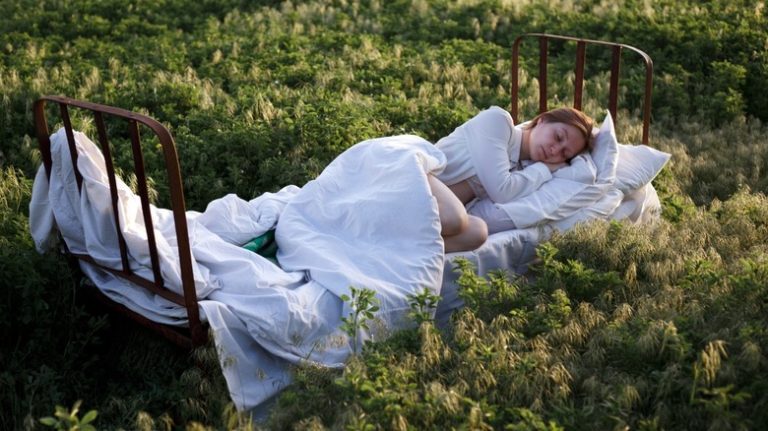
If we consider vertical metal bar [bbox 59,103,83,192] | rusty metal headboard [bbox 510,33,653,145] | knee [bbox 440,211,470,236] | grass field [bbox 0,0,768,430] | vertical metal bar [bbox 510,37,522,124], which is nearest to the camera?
grass field [bbox 0,0,768,430]

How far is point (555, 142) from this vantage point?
652cm

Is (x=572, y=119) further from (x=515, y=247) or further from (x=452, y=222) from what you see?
(x=452, y=222)

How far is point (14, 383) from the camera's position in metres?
4.80

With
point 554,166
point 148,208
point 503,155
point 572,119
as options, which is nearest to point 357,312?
point 148,208

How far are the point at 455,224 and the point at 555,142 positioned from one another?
131cm

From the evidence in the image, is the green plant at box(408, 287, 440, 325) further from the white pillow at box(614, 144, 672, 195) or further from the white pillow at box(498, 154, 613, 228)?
the white pillow at box(614, 144, 672, 195)

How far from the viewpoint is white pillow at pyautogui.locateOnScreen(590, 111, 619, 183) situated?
6.48 metres

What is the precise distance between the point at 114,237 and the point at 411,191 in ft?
5.56

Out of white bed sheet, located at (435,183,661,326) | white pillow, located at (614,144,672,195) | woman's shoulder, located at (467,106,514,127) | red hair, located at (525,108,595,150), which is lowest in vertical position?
white bed sheet, located at (435,183,661,326)

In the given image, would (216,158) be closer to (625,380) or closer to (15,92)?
(15,92)

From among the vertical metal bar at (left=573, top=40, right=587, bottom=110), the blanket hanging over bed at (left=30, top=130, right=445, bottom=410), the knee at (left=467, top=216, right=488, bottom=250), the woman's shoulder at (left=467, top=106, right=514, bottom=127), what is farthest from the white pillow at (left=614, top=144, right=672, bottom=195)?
the blanket hanging over bed at (left=30, top=130, right=445, bottom=410)

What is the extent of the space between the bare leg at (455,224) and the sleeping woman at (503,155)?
0.18 m

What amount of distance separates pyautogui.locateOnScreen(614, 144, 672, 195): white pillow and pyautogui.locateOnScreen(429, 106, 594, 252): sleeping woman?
330 mm

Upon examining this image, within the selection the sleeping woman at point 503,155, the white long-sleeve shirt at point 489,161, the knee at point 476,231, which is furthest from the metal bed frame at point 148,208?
the white long-sleeve shirt at point 489,161
